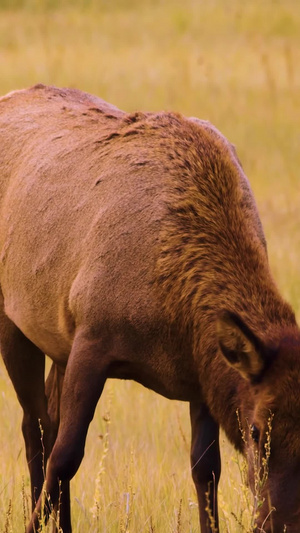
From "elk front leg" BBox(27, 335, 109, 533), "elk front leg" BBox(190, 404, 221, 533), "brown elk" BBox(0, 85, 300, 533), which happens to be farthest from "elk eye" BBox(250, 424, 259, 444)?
"elk front leg" BBox(190, 404, 221, 533)

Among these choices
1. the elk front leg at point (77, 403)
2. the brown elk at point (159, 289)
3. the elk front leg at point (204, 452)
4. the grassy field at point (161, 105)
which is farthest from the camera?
the grassy field at point (161, 105)

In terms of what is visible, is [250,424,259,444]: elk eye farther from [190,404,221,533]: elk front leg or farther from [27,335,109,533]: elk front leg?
[190,404,221,533]: elk front leg

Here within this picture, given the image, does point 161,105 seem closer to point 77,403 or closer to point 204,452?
point 204,452

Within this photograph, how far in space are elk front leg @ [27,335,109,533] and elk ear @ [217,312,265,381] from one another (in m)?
0.58

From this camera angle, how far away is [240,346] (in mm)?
3568

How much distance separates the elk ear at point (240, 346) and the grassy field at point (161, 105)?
1.26ft

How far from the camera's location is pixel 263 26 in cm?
2008

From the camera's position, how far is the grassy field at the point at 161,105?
477cm

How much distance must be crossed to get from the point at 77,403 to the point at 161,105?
10205 mm

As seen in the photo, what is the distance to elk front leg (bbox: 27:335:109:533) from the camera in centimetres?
402

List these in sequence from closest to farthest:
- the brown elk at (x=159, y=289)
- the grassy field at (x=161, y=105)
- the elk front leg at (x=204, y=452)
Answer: the brown elk at (x=159, y=289) → the elk front leg at (x=204, y=452) → the grassy field at (x=161, y=105)

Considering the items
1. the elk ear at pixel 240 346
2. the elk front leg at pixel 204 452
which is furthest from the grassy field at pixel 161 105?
the elk ear at pixel 240 346

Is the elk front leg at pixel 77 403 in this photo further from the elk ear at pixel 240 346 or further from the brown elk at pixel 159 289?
the elk ear at pixel 240 346

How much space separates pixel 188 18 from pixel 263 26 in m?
1.58
